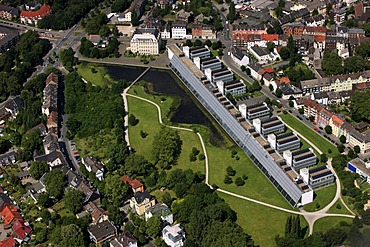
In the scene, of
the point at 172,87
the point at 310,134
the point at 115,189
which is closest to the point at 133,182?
the point at 115,189

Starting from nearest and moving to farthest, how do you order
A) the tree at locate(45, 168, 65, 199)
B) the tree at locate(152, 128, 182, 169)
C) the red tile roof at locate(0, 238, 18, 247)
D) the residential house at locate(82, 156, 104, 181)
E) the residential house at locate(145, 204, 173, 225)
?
1. the red tile roof at locate(0, 238, 18, 247)
2. the residential house at locate(145, 204, 173, 225)
3. the tree at locate(45, 168, 65, 199)
4. the residential house at locate(82, 156, 104, 181)
5. the tree at locate(152, 128, 182, 169)

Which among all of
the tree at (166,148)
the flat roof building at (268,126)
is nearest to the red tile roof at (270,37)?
the flat roof building at (268,126)

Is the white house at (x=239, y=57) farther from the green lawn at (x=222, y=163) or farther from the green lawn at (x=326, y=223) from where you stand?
the green lawn at (x=326, y=223)

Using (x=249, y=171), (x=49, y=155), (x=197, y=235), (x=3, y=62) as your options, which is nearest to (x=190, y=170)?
(x=249, y=171)

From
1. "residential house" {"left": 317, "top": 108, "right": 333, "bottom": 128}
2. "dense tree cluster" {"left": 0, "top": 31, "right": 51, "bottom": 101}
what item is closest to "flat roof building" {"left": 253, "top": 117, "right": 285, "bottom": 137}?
"residential house" {"left": 317, "top": 108, "right": 333, "bottom": 128}

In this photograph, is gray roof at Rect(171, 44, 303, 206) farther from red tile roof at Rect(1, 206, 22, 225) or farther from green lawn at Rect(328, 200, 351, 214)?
red tile roof at Rect(1, 206, 22, 225)

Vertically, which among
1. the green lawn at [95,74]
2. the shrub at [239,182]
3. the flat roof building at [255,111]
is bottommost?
the shrub at [239,182]
